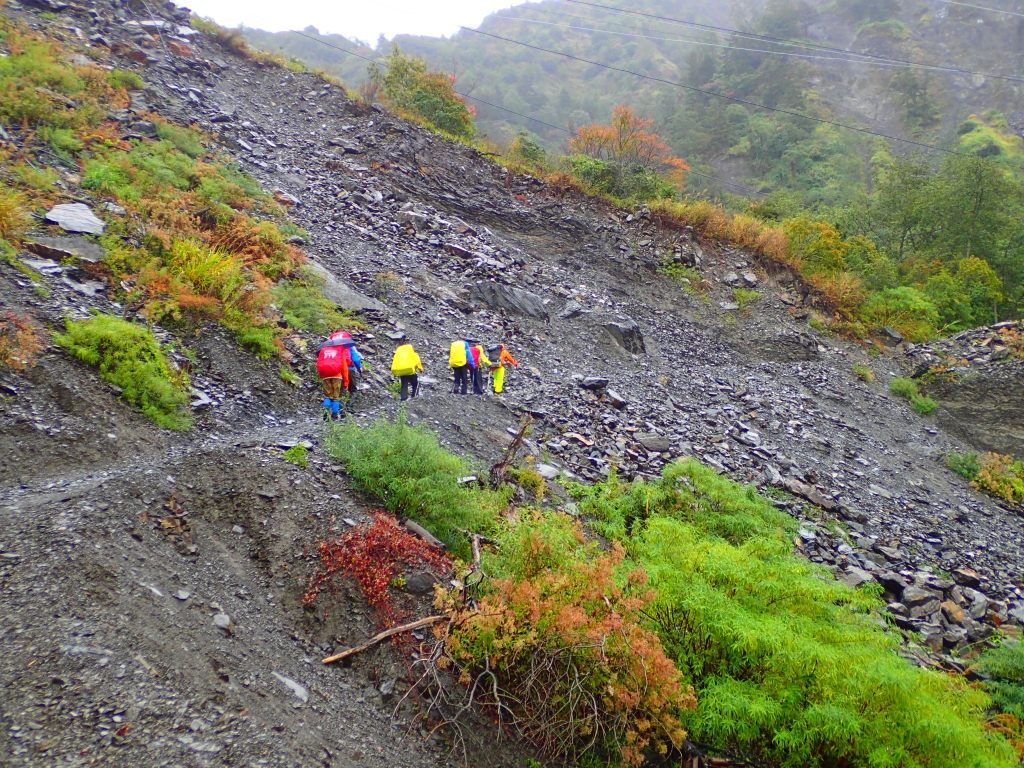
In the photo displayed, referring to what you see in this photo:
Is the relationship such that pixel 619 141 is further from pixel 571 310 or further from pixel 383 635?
pixel 383 635

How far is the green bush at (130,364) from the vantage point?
6004 mm

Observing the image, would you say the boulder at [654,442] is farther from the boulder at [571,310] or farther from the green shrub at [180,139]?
the green shrub at [180,139]

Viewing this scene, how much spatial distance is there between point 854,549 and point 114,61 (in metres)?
20.4

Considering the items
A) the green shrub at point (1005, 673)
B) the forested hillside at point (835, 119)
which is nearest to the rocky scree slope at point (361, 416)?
the green shrub at point (1005, 673)

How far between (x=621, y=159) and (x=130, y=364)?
60.4ft

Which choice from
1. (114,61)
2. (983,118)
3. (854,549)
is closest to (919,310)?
(854,549)

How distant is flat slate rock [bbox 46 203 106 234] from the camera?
773 cm

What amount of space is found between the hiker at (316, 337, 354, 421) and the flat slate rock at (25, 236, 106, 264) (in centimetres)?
356

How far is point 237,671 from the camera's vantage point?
3414 millimetres

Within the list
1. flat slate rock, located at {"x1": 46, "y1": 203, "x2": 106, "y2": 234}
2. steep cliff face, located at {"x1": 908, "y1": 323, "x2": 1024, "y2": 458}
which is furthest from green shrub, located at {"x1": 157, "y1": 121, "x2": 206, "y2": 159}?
steep cliff face, located at {"x1": 908, "y1": 323, "x2": 1024, "y2": 458}

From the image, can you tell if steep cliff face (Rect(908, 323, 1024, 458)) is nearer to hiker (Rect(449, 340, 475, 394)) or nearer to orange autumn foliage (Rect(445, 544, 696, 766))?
hiker (Rect(449, 340, 475, 394))

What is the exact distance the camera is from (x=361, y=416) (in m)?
7.52

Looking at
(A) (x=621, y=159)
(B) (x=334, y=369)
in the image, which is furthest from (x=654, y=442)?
(A) (x=621, y=159)

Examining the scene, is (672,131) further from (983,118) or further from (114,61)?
(114,61)
